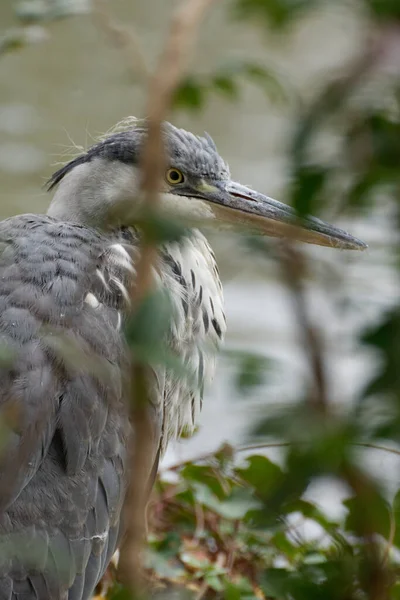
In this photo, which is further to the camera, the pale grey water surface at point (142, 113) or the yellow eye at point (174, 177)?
the pale grey water surface at point (142, 113)

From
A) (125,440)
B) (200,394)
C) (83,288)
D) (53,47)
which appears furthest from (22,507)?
(53,47)

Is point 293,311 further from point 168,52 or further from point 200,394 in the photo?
point 200,394

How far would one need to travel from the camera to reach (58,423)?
8.48 ft

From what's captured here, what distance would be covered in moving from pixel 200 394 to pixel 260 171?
417 centimetres

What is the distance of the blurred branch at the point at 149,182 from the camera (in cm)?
94

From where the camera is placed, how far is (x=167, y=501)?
11.5 ft

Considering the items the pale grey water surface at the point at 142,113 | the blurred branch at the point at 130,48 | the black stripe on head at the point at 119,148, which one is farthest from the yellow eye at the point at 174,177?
the blurred branch at the point at 130,48

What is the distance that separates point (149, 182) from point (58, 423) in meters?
1.71

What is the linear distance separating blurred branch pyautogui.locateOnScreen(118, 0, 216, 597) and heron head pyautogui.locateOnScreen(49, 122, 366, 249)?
208 cm

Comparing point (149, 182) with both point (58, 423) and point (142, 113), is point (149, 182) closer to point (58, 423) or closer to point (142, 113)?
point (58, 423)

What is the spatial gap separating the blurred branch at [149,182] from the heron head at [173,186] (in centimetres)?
208

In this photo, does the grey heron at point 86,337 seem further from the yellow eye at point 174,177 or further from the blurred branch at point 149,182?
the blurred branch at point 149,182

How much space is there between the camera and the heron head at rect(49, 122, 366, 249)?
314 centimetres

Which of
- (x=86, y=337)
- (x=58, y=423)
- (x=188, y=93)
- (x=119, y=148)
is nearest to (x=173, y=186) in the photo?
(x=119, y=148)
